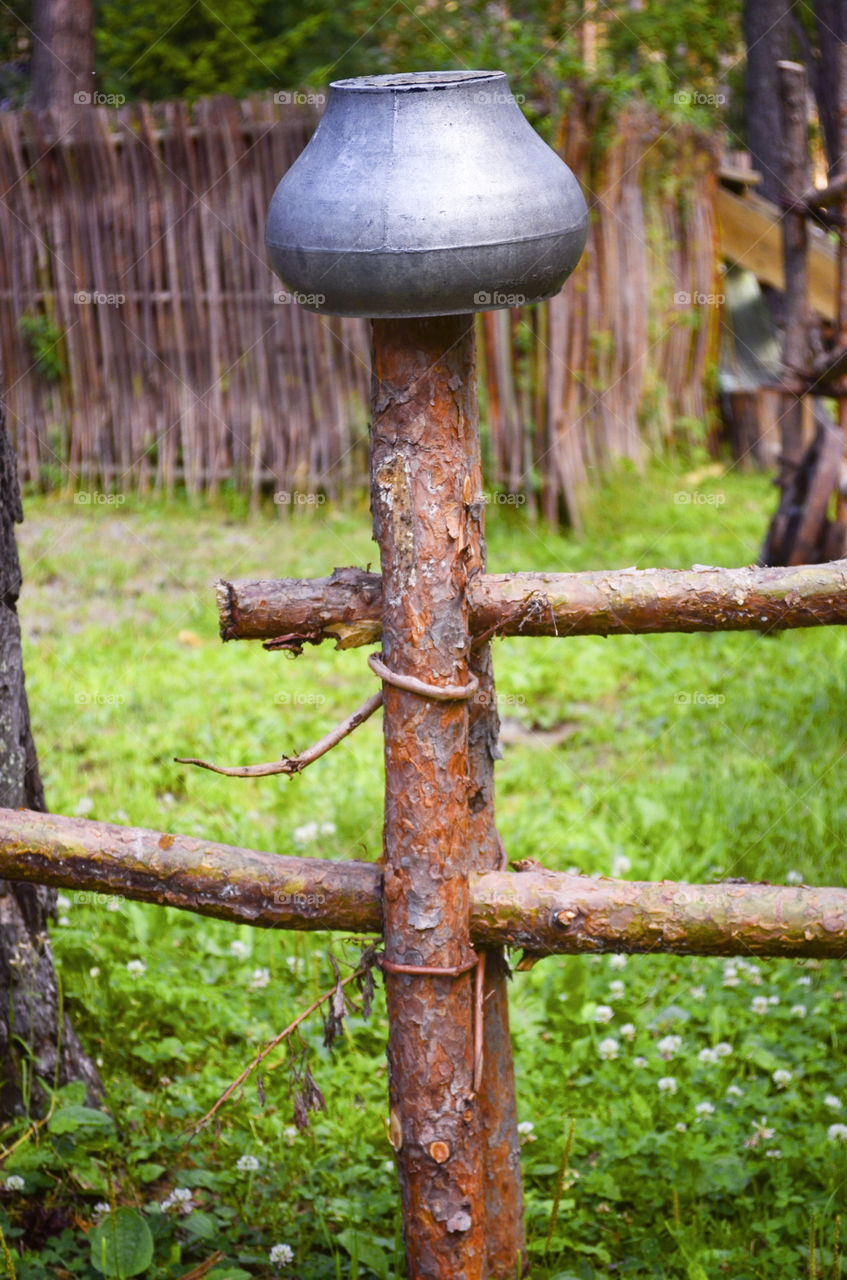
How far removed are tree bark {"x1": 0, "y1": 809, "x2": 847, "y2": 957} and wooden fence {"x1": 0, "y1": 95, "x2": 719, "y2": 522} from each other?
15.6 feet

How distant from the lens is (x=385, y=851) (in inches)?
75.5

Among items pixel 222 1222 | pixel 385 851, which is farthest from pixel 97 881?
pixel 222 1222

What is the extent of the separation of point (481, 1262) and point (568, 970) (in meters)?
1.25

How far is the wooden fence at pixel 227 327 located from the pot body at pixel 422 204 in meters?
4.90

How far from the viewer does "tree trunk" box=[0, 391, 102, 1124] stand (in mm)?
2443

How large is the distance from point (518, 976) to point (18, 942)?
1.35 metres

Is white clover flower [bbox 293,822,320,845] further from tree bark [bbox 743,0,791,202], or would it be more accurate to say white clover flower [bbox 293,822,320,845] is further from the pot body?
tree bark [bbox 743,0,791,202]

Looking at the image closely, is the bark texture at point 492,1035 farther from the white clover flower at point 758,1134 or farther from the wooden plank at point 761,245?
the wooden plank at point 761,245

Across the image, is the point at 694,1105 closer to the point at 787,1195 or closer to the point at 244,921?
the point at 787,1195

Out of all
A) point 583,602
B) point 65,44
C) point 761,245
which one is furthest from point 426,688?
point 65,44

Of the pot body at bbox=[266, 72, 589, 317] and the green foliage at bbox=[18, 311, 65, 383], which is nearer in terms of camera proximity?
the pot body at bbox=[266, 72, 589, 317]

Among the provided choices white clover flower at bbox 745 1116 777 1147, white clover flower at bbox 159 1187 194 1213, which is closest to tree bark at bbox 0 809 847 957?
white clover flower at bbox 159 1187 194 1213

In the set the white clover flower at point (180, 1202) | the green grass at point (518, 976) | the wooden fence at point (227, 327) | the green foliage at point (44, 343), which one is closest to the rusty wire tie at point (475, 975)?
the green grass at point (518, 976)

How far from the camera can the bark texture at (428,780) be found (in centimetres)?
178
